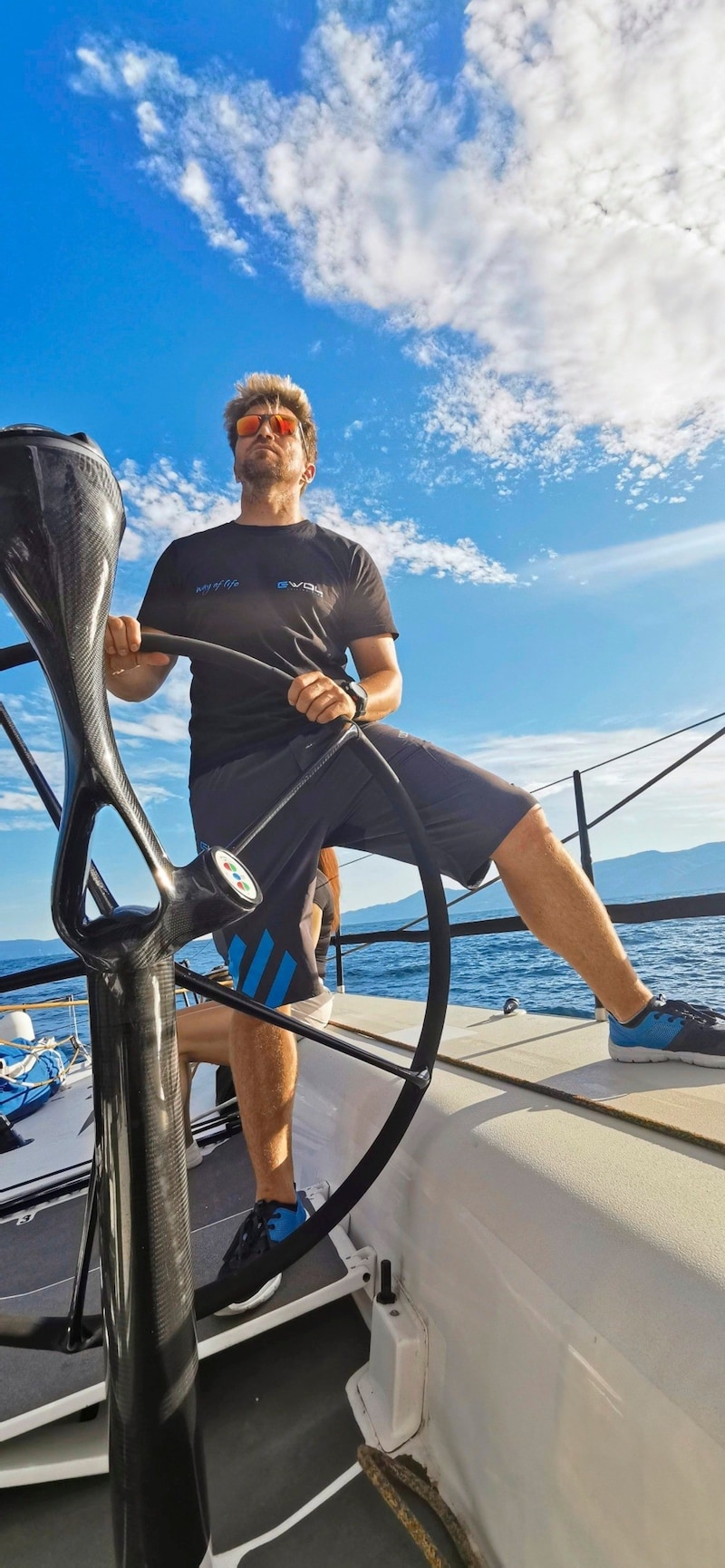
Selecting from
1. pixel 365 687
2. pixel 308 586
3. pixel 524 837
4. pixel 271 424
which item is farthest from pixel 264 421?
pixel 524 837

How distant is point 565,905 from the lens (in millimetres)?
1308

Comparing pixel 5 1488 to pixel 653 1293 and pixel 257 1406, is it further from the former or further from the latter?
pixel 653 1293

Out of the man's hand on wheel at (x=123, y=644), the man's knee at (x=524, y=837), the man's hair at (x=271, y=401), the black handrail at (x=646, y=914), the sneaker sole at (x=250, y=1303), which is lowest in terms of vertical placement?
the sneaker sole at (x=250, y=1303)

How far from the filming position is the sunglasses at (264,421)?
1657 millimetres

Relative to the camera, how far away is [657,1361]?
1.86ft

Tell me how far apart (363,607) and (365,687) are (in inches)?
9.1

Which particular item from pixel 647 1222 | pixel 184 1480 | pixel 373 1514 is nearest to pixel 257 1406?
pixel 373 1514

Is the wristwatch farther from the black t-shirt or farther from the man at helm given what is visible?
the black t-shirt

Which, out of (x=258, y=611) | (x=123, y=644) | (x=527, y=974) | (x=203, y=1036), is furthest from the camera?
(x=527, y=974)

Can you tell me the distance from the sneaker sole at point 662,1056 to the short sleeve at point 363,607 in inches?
38.8

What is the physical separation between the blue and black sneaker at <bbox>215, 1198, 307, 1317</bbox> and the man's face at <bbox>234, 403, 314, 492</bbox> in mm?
1460

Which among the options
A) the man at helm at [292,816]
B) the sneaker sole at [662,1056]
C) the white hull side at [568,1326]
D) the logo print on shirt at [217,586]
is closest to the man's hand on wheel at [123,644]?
the man at helm at [292,816]

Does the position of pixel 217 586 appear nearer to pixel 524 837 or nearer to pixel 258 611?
pixel 258 611

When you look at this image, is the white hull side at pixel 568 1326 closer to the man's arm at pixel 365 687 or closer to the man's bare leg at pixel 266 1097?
the man's bare leg at pixel 266 1097
